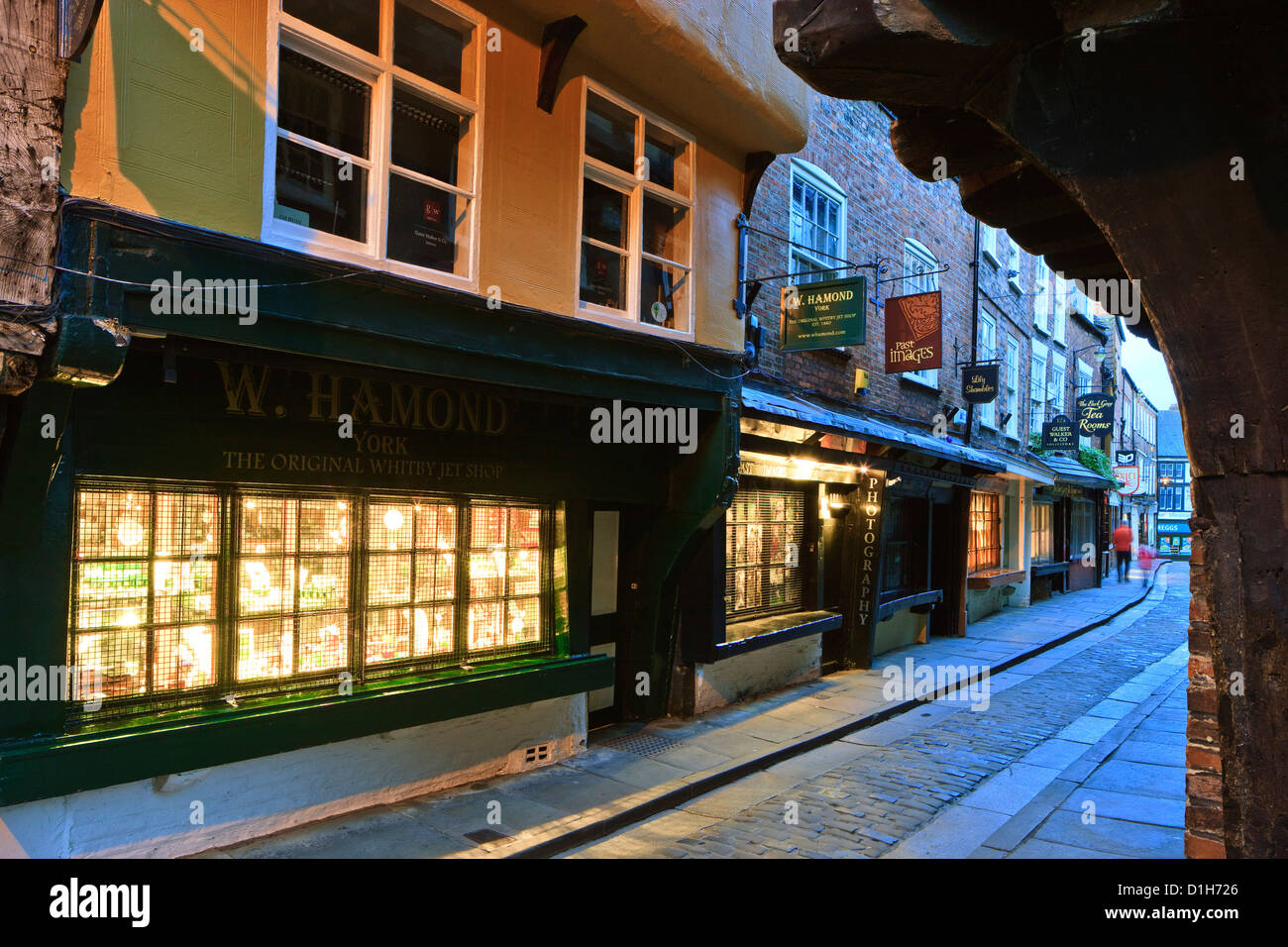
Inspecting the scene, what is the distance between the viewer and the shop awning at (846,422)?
9.11 meters

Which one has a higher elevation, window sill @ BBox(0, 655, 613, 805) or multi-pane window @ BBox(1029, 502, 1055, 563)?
multi-pane window @ BBox(1029, 502, 1055, 563)

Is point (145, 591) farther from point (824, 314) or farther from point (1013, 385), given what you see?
point (1013, 385)

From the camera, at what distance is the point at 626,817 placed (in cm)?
621

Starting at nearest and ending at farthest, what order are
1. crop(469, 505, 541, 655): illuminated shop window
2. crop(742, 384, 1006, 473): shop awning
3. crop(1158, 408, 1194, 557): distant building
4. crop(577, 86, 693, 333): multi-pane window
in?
crop(469, 505, 541, 655): illuminated shop window < crop(577, 86, 693, 333): multi-pane window < crop(742, 384, 1006, 473): shop awning < crop(1158, 408, 1194, 557): distant building

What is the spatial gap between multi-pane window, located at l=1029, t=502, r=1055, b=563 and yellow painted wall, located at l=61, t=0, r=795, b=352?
16.5 m

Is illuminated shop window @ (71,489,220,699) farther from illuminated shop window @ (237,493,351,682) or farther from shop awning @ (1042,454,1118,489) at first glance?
shop awning @ (1042,454,1118,489)

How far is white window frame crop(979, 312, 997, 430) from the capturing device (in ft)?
58.4

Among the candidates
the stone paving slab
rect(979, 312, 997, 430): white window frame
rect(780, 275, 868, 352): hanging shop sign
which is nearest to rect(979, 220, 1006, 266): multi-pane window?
rect(979, 312, 997, 430): white window frame

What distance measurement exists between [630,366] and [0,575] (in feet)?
15.2

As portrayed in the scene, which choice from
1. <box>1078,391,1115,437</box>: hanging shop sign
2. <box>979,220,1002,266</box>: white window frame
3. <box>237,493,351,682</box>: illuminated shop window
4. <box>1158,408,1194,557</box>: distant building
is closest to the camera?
<box>237,493,351,682</box>: illuminated shop window

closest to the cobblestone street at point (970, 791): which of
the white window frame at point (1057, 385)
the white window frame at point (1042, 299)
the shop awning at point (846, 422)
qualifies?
the shop awning at point (846, 422)

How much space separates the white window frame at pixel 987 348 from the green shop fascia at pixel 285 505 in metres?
12.1

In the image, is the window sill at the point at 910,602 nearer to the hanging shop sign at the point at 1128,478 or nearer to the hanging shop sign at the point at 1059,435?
the hanging shop sign at the point at 1059,435

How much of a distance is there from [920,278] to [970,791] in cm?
1053
